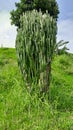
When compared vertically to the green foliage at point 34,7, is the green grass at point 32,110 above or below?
below

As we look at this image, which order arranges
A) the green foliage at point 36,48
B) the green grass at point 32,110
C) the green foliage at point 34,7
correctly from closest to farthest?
the green grass at point 32,110, the green foliage at point 36,48, the green foliage at point 34,7

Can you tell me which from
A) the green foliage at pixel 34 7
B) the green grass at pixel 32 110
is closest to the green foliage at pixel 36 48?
the green grass at pixel 32 110

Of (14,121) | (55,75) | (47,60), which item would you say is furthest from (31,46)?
(55,75)

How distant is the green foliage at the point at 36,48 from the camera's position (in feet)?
54.5

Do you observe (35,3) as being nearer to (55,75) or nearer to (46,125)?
(55,75)

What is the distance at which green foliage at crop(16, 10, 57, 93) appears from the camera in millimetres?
16609

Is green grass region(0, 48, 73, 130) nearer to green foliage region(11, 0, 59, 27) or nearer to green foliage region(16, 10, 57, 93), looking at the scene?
green foliage region(16, 10, 57, 93)

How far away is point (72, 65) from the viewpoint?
2750 centimetres

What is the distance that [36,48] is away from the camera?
1662cm

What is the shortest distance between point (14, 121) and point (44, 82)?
125 inches

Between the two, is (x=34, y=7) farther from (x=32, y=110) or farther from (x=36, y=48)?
(x=32, y=110)

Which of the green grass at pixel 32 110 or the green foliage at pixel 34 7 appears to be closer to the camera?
the green grass at pixel 32 110

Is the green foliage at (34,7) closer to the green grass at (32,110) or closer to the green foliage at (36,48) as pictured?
the green grass at (32,110)

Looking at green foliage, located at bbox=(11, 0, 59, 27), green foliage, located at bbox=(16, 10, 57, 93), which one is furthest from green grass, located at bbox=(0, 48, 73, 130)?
green foliage, located at bbox=(11, 0, 59, 27)
